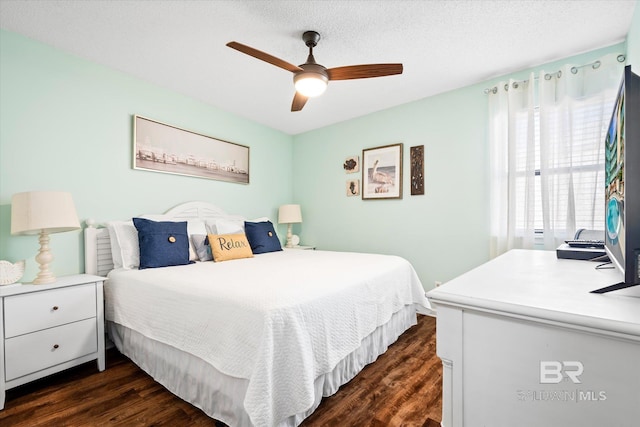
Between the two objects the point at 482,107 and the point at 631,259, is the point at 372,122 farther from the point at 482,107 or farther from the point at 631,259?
the point at 631,259

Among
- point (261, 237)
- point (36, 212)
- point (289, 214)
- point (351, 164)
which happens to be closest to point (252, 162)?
point (289, 214)

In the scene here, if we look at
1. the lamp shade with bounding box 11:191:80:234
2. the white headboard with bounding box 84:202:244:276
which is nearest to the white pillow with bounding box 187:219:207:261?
the white headboard with bounding box 84:202:244:276

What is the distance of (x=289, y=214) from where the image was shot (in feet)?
13.8

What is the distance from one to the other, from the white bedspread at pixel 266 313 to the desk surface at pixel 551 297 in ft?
2.72

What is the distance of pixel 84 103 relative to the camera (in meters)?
2.54

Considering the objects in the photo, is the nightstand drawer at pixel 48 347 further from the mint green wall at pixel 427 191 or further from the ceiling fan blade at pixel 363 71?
the mint green wall at pixel 427 191

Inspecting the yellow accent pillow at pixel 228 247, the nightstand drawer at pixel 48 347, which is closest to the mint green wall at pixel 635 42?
the yellow accent pillow at pixel 228 247

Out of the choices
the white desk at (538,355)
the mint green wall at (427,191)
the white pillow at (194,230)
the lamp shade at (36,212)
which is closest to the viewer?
the white desk at (538,355)

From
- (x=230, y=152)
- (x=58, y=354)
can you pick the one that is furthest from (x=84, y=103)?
(x=58, y=354)

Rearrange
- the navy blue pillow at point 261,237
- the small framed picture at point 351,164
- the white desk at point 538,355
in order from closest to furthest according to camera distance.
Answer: the white desk at point 538,355 < the navy blue pillow at point 261,237 < the small framed picture at point 351,164

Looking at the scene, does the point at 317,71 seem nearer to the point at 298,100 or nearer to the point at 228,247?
the point at 298,100

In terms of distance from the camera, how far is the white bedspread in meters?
1.36

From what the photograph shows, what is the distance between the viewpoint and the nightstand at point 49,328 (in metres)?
1.78

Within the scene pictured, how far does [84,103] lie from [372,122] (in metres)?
3.01
